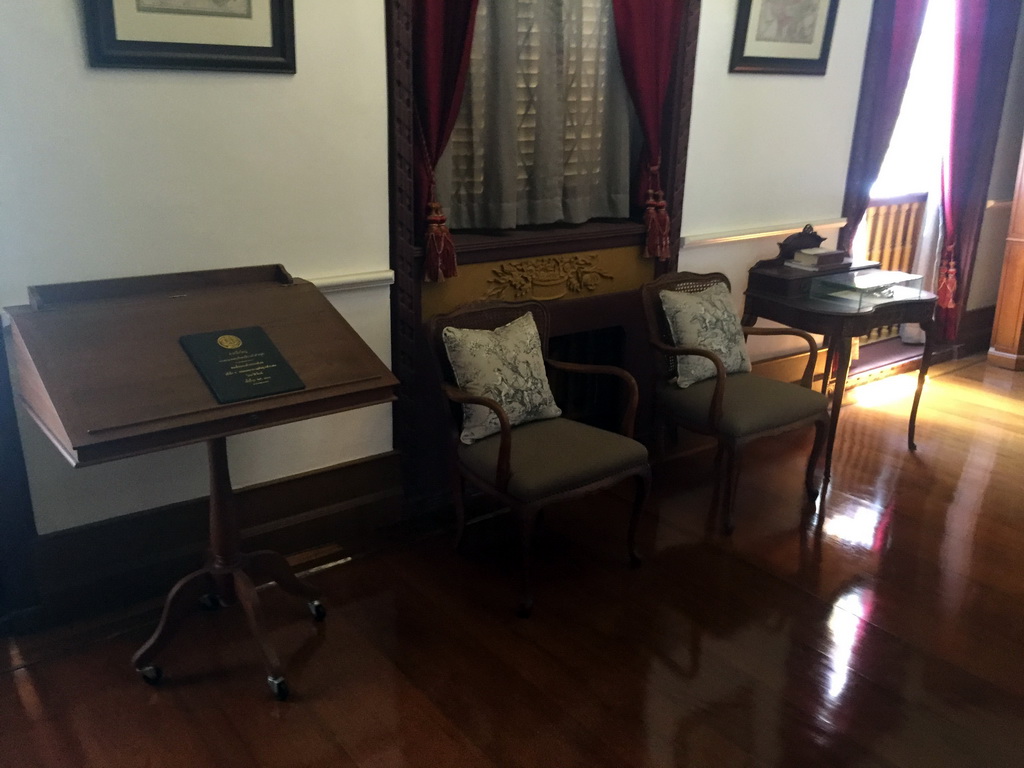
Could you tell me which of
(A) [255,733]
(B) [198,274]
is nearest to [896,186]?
(B) [198,274]

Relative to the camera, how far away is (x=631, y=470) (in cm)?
259

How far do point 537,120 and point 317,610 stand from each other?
1863mm

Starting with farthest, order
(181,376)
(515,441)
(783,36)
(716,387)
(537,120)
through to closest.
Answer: (783,36) → (537,120) → (716,387) → (515,441) → (181,376)

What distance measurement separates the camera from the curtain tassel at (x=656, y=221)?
3.31 m

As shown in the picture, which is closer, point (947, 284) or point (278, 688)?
point (278, 688)

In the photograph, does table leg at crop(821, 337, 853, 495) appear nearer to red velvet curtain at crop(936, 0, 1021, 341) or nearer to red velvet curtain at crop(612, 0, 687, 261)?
red velvet curtain at crop(612, 0, 687, 261)

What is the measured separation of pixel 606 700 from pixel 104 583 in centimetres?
145

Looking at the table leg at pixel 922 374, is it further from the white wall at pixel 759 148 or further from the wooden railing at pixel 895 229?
the wooden railing at pixel 895 229

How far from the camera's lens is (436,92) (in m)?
2.67

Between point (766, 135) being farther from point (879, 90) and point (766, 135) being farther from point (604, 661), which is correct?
point (604, 661)

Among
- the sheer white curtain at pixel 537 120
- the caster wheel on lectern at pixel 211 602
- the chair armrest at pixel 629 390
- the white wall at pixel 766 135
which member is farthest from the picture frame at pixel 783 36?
the caster wheel on lectern at pixel 211 602

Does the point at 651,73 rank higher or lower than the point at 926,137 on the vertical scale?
higher

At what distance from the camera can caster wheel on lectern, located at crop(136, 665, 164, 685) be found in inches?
83.6

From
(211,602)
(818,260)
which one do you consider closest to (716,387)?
(818,260)
